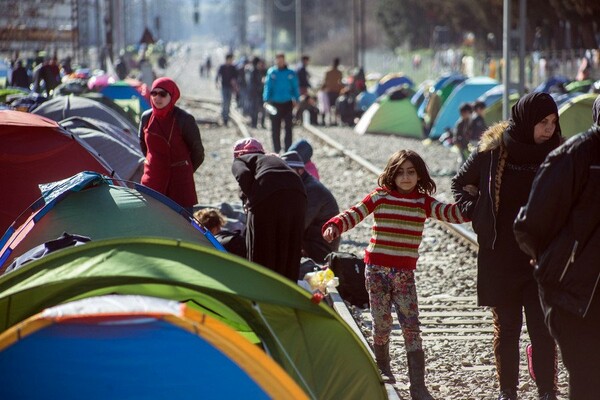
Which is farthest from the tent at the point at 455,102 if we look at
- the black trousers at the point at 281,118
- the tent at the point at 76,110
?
the tent at the point at 76,110

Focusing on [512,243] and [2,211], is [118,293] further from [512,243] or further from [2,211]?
[2,211]

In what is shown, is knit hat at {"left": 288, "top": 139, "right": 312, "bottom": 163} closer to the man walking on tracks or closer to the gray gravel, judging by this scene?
the gray gravel

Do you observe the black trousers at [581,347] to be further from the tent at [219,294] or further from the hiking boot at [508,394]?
the hiking boot at [508,394]

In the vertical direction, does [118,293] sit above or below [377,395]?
above

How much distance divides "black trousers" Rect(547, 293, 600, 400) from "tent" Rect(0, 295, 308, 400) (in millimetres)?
1194

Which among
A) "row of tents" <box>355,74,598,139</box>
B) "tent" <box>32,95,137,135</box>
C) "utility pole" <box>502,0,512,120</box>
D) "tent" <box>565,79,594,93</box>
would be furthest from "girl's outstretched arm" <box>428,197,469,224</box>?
"tent" <box>565,79,594,93</box>

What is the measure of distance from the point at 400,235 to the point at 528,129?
3.69 ft

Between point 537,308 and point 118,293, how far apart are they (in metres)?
2.39

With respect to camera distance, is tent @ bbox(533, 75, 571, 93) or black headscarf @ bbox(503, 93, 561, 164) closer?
black headscarf @ bbox(503, 93, 561, 164)

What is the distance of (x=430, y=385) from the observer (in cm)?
782

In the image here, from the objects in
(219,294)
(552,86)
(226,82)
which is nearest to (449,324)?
(219,294)

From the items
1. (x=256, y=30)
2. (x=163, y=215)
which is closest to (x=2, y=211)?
(x=163, y=215)

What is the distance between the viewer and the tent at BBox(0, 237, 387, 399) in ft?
17.9

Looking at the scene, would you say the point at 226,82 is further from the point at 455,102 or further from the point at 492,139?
the point at 492,139
